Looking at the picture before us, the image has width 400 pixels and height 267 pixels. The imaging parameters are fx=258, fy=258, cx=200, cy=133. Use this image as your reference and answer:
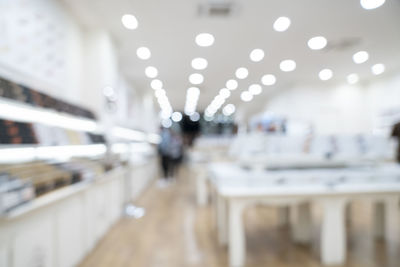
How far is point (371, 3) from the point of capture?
801mm

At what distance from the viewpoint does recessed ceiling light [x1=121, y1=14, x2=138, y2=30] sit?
3.04 feet

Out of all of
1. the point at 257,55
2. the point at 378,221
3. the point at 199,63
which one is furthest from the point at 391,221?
the point at 199,63

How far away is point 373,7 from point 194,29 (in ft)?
2.00

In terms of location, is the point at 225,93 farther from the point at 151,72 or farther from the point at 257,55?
the point at 151,72

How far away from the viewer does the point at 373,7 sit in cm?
81

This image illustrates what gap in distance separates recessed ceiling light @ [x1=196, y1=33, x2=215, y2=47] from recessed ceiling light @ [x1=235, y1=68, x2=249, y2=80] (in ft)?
0.62

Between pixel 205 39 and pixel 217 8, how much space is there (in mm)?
120

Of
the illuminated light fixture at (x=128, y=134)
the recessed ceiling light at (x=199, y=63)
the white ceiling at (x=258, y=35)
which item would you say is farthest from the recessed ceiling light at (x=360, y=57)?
the illuminated light fixture at (x=128, y=134)

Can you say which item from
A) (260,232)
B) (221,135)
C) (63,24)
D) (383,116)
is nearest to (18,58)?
(63,24)

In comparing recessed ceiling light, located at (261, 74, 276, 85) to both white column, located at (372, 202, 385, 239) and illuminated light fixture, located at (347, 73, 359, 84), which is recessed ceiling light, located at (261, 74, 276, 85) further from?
white column, located at (372, 202, 385, 239)

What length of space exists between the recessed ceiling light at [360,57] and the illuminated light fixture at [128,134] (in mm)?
3300

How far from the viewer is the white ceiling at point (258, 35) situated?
879 millimetres

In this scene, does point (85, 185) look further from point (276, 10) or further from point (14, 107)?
point (276, 10)

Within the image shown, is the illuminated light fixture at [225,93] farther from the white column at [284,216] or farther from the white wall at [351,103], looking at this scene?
the white column at [284,216]
